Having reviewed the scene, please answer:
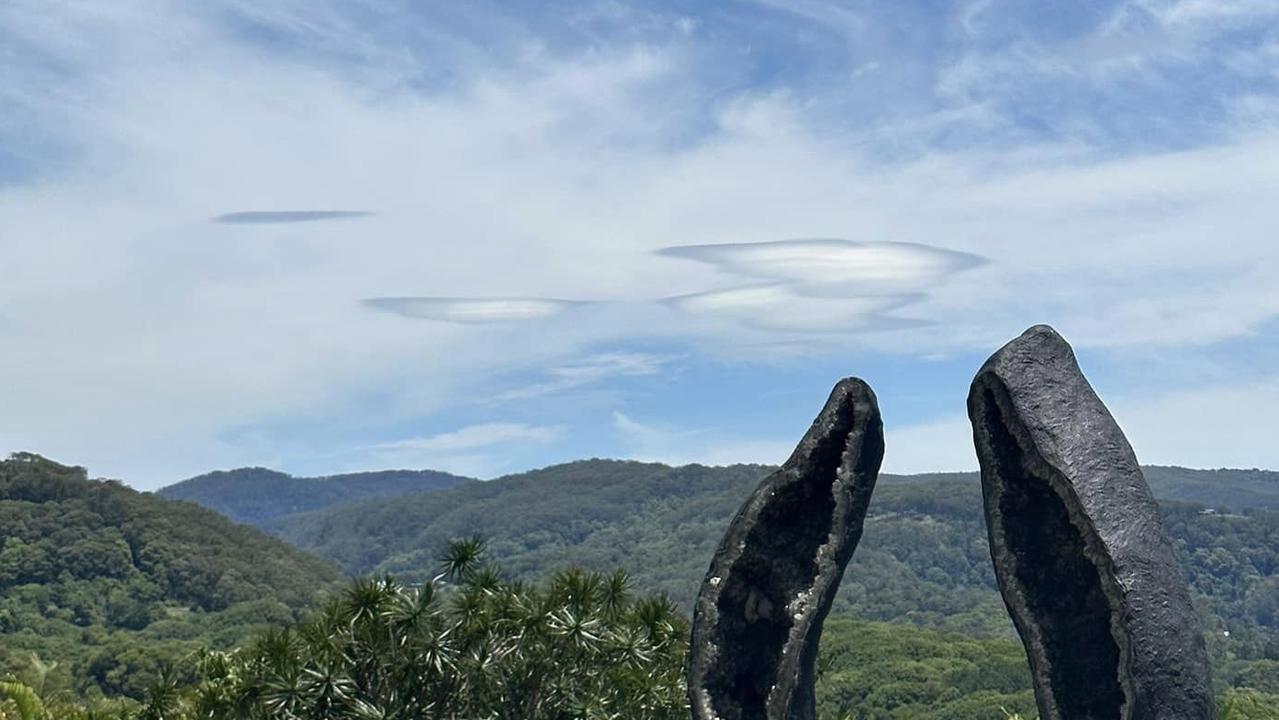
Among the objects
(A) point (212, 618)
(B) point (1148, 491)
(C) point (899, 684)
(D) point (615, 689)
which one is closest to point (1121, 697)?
(B) point (1148, 491)

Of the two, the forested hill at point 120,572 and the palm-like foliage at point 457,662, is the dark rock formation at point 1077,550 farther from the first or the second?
the forested hill at point 120,572

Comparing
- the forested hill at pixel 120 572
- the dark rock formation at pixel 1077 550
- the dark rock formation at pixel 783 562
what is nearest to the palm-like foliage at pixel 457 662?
the dark rock formation at pixel 783 562

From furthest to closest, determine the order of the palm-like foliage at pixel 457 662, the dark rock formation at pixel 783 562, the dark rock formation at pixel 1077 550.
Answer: the palm-like foliage at pixel 457 662 < the dark rock formation at pixel 783 562 < the dark rock formation at pixel 1077 550

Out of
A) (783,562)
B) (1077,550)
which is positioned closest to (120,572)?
(783,562)

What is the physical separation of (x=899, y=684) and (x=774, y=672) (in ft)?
269

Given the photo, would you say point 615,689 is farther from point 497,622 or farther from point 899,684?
point 899,684

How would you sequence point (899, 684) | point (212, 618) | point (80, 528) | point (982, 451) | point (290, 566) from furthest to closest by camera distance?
point (290, 566)
point (80, 528)
point (212, 618)
point (899, 684)
point (982, 451)

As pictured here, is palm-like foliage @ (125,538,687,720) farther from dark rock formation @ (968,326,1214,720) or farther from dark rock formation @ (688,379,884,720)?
dark rock formation @ (968,326,1214,720)

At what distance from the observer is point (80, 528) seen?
12238 cm

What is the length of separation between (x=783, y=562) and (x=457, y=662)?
9745 mm

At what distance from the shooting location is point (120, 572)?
120 meters

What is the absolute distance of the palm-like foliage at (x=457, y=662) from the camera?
21984 mm

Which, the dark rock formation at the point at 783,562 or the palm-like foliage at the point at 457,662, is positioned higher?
the dark rock formation at the point at 783,562

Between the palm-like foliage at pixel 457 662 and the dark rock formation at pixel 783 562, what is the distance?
340 inches
